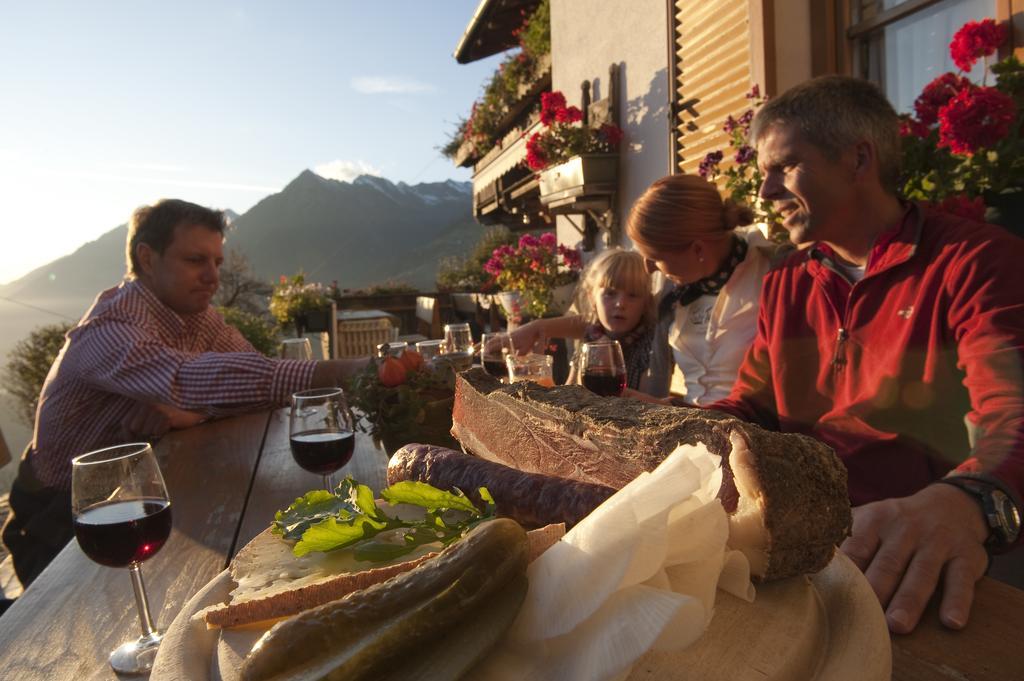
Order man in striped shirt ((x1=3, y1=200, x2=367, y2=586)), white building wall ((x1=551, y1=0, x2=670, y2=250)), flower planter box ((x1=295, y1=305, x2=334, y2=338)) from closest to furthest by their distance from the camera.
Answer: man in striped shirt ((x1=3, y1=200, x2=367, y2=586)) → white building wall ((x1=551, y1=0, x2=670, y2=250)) → flower planter box ((x1=295, y1=305, x2=334, y2=338))

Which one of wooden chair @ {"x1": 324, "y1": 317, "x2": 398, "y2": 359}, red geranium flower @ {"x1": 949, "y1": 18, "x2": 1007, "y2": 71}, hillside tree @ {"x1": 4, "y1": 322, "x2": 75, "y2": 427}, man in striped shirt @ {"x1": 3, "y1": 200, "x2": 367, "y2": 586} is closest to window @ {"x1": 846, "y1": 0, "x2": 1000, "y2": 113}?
red geranium flower @ {"x1": 949, "y1": 18, "x2": 1007, "y2": 71}

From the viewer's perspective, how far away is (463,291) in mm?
15375

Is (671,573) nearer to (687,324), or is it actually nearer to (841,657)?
(841,657)

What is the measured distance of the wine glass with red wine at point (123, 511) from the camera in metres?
1.29

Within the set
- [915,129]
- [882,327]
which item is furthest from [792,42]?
[882,327]

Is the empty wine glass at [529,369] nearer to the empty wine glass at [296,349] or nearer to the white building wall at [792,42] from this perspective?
the empty wine glass at [296,349]

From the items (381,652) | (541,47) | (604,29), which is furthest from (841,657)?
(541,47)

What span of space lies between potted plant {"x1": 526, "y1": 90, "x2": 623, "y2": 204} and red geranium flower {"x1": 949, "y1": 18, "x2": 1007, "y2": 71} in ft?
15.0

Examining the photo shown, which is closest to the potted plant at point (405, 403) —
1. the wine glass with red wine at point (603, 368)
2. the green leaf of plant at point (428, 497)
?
the wine glass with red wine at point (603, 368)

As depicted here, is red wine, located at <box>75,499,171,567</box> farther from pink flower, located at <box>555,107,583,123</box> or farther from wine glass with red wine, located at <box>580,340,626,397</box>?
pink flower, located at <box>555,107,583,123</box>

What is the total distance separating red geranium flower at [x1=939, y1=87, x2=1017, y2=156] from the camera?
2.42 meters

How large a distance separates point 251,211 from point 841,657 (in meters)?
112

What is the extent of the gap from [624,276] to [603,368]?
6.48ft

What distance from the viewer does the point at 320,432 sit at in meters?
1.86
